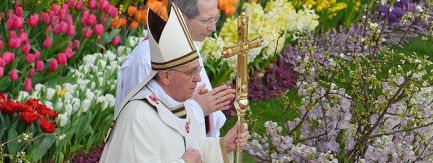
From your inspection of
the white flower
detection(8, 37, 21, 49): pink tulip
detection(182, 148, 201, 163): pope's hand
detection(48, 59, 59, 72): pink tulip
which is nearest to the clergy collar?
detection(182, 148, 201, 163): pope's hand

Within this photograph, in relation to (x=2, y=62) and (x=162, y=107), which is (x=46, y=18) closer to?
(x=2, y=62)

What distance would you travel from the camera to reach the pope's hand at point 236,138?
519cm

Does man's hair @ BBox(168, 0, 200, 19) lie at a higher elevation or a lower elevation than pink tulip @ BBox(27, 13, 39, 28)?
lower

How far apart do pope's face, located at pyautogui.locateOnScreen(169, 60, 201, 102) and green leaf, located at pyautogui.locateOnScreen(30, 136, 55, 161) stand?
230cm

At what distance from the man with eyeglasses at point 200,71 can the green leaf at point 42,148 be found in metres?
1.07

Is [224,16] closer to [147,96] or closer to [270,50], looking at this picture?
[270,50]

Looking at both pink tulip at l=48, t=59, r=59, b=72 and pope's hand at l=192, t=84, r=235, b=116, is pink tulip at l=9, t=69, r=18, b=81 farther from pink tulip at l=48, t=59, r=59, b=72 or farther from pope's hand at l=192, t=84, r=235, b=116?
pope's hand at l=192, t=84, r=235, b=116

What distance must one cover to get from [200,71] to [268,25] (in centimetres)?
429

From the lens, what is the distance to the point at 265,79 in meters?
10.6

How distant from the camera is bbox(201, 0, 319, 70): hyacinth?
9.78 meters

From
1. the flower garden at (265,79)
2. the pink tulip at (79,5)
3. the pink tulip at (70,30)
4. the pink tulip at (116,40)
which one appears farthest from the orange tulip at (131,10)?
the pink tulip at (70,30)

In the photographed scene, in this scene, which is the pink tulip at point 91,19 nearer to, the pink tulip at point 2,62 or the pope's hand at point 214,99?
the pink tulip at point 2,62

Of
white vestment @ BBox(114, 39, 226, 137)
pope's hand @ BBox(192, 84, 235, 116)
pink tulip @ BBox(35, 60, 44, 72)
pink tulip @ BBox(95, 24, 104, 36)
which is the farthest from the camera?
pink tulip @ BBox(95, 24, 104, 36)

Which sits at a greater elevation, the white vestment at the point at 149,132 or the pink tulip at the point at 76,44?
the pink tulip at the point at 76,44
